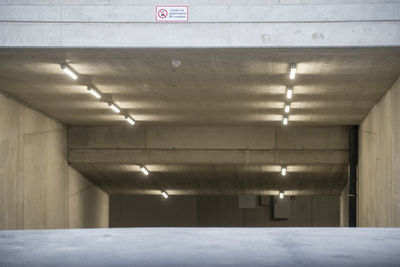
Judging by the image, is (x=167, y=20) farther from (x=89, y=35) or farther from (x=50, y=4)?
(x=50, y=4)

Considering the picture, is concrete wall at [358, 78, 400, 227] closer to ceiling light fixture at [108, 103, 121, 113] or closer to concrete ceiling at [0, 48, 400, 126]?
concrete ceiling at [0, 48, 400, 126]

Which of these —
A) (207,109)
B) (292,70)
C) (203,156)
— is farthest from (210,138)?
(292,70)

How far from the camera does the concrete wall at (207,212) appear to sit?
31.9m

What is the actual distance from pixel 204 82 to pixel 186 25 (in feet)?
11.1

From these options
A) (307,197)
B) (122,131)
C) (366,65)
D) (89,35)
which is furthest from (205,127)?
(307,197)

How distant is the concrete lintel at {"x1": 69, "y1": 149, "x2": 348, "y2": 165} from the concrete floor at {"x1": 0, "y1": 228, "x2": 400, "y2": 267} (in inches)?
577

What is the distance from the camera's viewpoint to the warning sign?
9.25 meters

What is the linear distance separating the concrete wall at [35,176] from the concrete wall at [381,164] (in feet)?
28.4

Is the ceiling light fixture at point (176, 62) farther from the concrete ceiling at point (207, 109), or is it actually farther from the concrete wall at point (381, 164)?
the concrete wall at point (381, 164)

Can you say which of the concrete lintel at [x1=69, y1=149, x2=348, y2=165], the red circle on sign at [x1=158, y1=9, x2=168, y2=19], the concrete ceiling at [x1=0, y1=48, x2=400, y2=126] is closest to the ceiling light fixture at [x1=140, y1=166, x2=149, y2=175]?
the concrete lintel at [x1=69, y1=149, x2=348, y2=165]

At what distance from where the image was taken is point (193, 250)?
3891 mm

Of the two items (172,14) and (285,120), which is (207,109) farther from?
(172,14)

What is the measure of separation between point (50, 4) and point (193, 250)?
657 centimetres

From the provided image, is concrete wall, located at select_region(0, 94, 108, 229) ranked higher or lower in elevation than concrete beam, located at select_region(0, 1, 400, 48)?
lower
